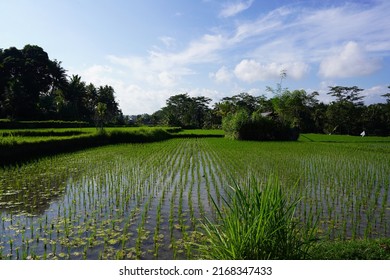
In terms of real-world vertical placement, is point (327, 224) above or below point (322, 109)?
Result: below

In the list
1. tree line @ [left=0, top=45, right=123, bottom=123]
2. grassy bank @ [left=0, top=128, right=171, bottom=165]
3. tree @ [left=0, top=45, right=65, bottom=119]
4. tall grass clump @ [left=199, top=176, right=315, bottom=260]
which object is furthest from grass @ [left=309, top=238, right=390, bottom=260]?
tree @ [left=0, top=45, right=65, bottom=119]

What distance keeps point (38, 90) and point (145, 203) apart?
1704 inches

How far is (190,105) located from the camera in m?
63.4

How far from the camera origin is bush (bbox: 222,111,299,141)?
28.9 m

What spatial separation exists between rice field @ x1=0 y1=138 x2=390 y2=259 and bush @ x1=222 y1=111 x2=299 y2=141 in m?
16.0

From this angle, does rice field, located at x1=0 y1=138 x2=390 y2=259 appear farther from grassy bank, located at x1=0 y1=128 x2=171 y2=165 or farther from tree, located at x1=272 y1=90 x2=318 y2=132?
tree, located at x1=272 y1=90 x2=318 y2=132

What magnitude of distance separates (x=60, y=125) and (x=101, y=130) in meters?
10.2

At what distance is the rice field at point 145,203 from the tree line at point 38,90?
21.3 m

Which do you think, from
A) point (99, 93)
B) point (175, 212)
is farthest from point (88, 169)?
point (99, 93)

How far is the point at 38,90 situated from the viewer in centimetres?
4416

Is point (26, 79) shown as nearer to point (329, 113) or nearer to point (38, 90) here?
point (38, 90)

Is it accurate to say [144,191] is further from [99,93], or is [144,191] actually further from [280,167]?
[99,93]

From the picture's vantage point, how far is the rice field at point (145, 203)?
4.89m

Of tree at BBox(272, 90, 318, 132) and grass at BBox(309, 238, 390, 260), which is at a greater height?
tree at BBox(272, 90, 318, 132)
